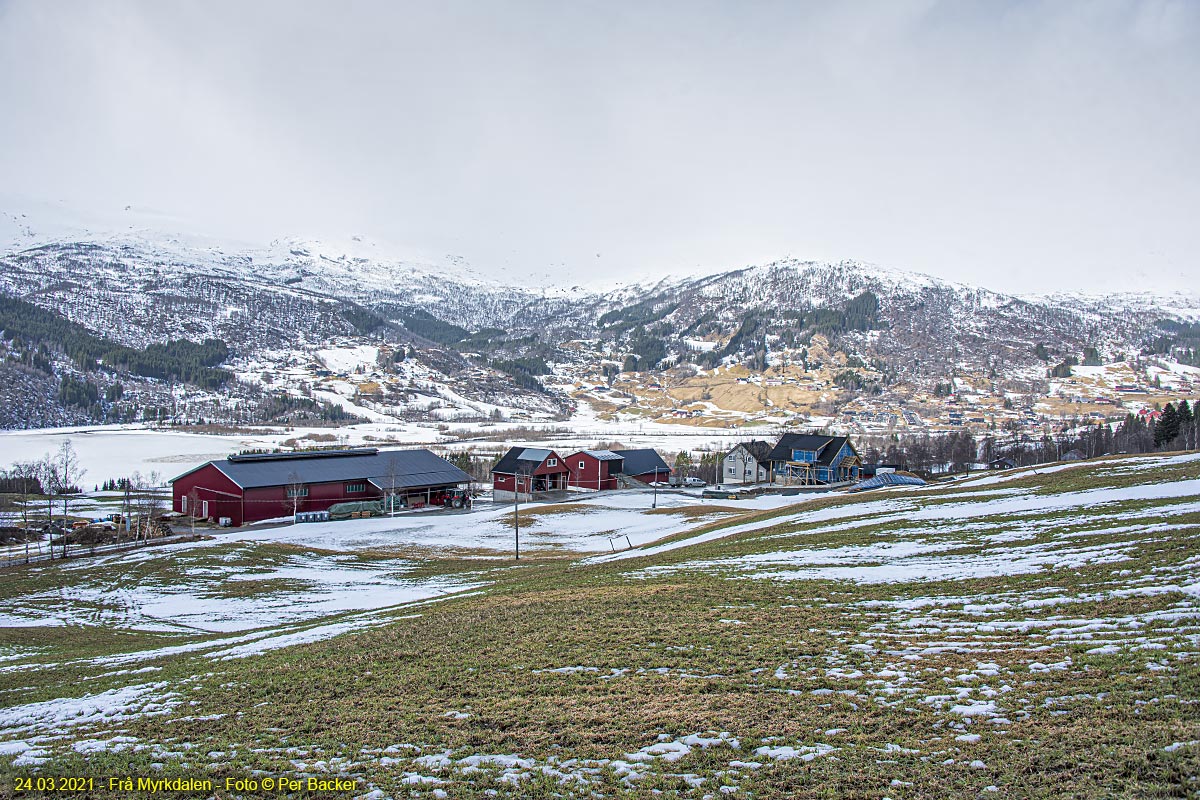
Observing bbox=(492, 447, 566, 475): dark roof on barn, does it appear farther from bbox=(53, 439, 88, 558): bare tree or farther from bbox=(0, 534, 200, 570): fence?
bbox=(53, 439, 88, 558): bare tree

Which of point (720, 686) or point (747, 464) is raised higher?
point (720, 686)

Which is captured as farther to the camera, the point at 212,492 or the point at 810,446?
the point at 810,446

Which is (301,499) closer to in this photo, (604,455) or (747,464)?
(604,455)

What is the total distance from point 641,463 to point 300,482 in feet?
174

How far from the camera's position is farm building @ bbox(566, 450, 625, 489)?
99.2m

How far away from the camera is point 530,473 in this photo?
307 feet

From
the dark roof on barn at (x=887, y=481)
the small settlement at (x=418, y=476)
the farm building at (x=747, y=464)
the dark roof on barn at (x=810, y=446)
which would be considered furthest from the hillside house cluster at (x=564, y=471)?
the dark roof on barn at (x=887, y=481)

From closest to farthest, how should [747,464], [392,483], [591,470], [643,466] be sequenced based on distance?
1. [392,483]
2. [591,470]
3. [643,466]
4. [747,464]

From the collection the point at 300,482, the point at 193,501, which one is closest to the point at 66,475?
the point at 193,501

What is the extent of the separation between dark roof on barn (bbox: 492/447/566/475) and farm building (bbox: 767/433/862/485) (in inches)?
1507

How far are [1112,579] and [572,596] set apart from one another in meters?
15.2

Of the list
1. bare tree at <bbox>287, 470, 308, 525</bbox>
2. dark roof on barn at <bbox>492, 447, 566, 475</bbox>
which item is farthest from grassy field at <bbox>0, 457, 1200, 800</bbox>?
dark roof on barn at <bbox>492, 447, 566, 475</bbox>

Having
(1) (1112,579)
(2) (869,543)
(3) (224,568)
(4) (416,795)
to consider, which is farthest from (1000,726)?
(3) (224,568)

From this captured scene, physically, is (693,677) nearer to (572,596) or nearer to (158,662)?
(572,596)
